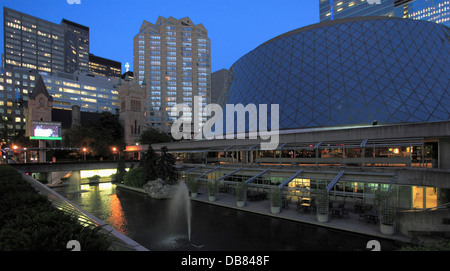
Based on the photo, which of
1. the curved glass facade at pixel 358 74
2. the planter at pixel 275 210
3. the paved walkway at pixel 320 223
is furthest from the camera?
the curved glass facade at pixel 358 74

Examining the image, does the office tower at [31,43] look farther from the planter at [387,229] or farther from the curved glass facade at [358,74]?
the planter at [387,229]

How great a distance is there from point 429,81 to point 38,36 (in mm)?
208203

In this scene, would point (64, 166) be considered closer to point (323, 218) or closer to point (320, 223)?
point (320, 223)

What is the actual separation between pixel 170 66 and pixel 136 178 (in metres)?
111

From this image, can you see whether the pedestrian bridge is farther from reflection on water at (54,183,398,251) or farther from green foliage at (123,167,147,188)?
reflection on water at (54,183,398,251)

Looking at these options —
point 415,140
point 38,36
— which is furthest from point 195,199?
point 38,36

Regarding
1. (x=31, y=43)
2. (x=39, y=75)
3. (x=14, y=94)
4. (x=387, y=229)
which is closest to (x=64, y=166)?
(x=387, y=229)

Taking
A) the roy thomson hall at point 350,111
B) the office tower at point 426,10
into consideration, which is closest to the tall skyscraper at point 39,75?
the roy thomson hall at point 350,111

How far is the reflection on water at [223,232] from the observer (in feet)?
46.4

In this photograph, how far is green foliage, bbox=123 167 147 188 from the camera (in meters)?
36.3

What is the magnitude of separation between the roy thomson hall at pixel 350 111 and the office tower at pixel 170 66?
8414cm

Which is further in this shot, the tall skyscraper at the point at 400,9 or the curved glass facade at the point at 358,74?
the tall skyscraper at the point at 400,9

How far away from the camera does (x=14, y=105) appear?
116m

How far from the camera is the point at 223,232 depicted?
54.9 ft
